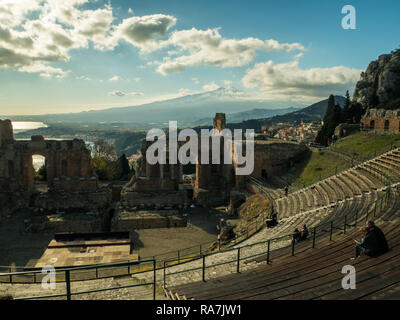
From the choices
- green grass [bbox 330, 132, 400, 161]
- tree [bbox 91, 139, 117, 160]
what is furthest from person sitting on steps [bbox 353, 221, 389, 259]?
tree [bbox 91, 139, 117, 160]

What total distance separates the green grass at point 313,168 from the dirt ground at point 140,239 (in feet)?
26.7

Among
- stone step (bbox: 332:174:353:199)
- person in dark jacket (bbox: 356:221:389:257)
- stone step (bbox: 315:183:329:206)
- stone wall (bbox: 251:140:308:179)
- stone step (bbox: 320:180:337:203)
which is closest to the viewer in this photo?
person in dark jacket (bbox: 356:221:389:257)

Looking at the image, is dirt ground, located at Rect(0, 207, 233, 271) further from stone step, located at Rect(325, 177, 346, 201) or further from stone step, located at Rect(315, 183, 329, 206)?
stone step, located at Rect(325, 177, 346, 201)

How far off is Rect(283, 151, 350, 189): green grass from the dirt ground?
26.7ft

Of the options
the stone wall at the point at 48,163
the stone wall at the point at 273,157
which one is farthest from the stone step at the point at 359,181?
the stone wall at the point at 48,163

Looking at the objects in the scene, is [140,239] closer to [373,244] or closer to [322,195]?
[322,195]

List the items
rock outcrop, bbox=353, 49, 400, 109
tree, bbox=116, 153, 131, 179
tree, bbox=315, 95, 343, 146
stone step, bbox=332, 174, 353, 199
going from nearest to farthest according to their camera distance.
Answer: stone step, bbox=332, 174, 353, 199, tree, bbox=315, 95, 343, 146, tree, bbox=116, 153, 131, 179, rock outcrop, bbox=353, 49, 400, 109

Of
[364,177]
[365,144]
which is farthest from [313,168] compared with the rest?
[364,177]

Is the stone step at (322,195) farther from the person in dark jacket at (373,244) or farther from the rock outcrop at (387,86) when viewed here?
the rock outcrop at (387,86)

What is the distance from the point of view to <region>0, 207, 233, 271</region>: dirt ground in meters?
19.4

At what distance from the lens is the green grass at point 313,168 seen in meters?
24.2

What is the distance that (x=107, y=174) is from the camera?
1553 inches

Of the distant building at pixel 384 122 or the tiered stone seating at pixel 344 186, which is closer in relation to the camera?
the tiered stone seating at pixel 344 186

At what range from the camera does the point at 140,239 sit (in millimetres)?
22094
